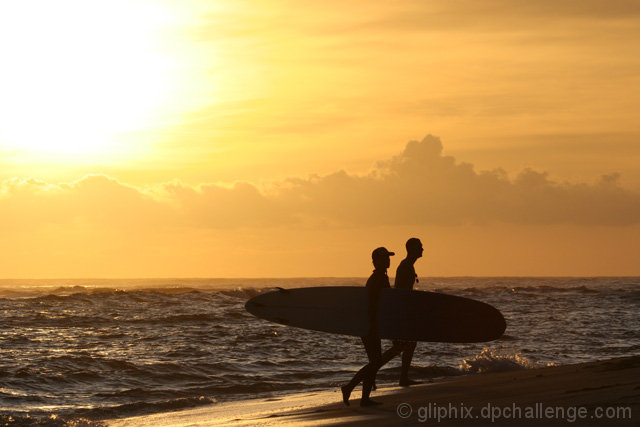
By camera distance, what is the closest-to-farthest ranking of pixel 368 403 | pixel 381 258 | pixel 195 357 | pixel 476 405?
pixel 476 405 → pixel 368 403 → pixel 381 258 → pixel 195 357

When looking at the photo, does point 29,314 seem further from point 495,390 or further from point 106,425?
point 495,390

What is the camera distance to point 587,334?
70.9 feet

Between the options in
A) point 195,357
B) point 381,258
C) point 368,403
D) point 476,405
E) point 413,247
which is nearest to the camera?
point 476,405

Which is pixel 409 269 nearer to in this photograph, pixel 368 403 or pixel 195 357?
pixel 368 403

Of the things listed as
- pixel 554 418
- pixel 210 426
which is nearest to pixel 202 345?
pixel 210 426

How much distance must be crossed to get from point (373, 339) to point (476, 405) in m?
1.69

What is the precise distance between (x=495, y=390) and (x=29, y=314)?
23.4 meters

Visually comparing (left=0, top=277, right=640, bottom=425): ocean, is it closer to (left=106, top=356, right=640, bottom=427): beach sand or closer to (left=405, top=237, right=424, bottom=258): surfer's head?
(left=106, top=356, right=640, bottom=427): beach sand

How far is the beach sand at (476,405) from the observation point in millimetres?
6723

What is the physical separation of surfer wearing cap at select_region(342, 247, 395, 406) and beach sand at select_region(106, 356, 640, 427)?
22 centimetres

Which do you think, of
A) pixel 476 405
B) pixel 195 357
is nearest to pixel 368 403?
pixel 476 405

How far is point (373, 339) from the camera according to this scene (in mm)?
9289

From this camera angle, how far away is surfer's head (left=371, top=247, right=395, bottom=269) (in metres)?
9.28

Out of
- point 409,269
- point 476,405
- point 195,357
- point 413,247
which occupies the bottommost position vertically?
point 195,357
